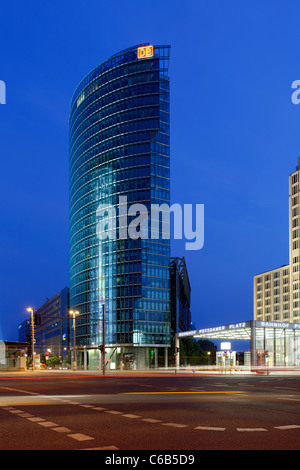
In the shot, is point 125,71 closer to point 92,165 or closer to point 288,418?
point 92,165

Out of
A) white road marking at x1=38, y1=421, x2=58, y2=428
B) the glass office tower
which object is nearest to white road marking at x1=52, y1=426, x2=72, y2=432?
white road marking at x1=38, y1=421, x2=58, y2=428

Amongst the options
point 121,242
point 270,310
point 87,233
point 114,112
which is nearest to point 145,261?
point 121,242

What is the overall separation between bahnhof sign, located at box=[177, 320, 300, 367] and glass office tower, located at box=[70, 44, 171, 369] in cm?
3847

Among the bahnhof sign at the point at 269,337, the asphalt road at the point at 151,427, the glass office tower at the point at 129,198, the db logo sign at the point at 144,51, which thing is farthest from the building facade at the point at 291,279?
the asphalt road at the point at 151,427

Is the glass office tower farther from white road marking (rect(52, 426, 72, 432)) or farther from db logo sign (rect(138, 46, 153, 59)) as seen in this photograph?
white road marking (rect(52, 426, 72, 432))

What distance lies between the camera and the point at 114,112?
14650 cm

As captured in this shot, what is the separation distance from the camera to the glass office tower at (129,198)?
450 feet

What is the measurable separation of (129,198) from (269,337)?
2425 inches

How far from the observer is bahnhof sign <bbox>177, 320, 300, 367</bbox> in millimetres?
73900

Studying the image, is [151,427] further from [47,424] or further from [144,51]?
[144,51]

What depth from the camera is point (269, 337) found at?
88188 millimetres

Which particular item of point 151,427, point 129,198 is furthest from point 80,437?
point 129,198

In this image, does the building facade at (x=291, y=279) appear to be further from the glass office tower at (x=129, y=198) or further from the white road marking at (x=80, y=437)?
the white road marking at (x=80, y=437)

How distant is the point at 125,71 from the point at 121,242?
44.1 metres
